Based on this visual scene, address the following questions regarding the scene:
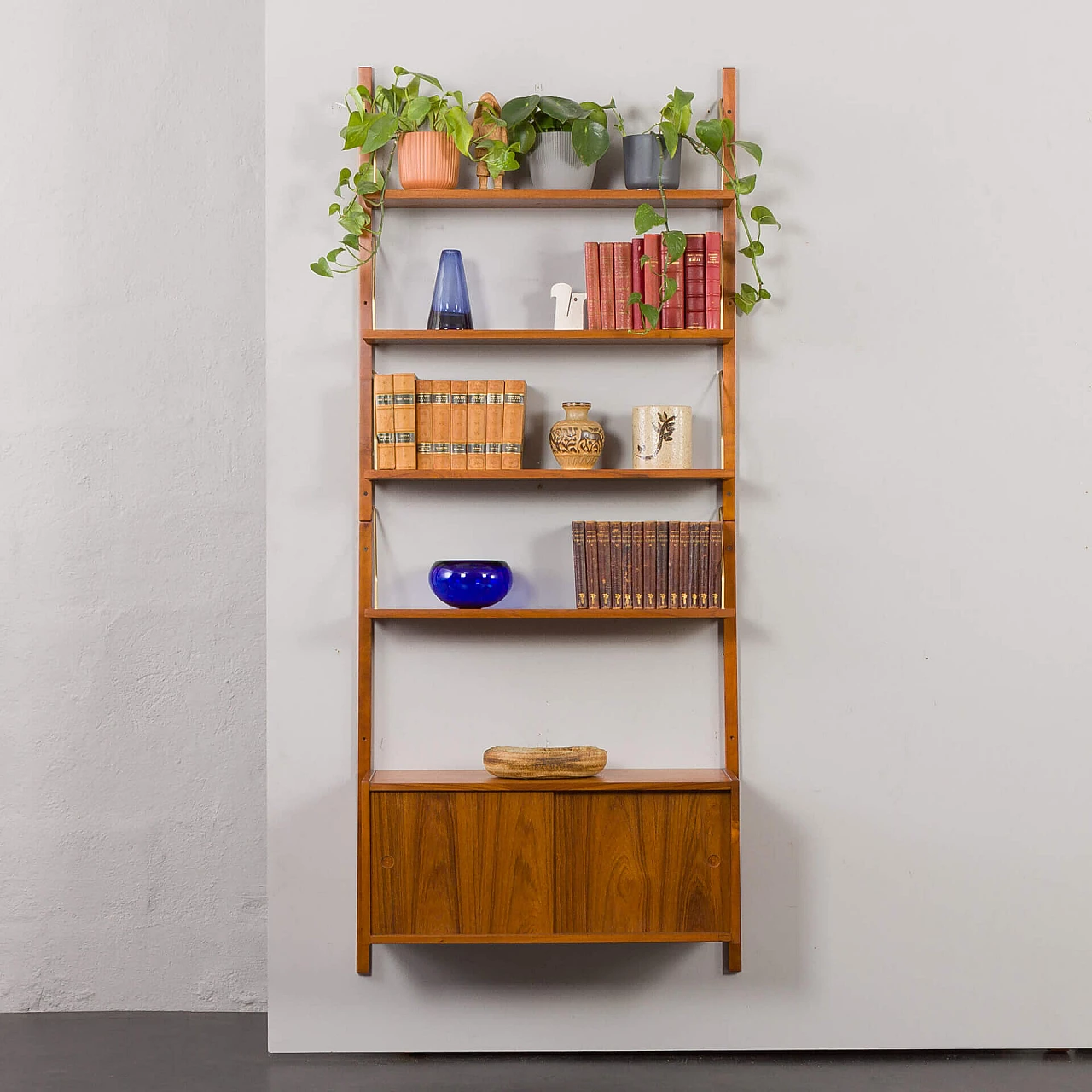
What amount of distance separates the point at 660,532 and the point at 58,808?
1.97 m

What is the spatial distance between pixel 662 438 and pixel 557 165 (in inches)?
29.0

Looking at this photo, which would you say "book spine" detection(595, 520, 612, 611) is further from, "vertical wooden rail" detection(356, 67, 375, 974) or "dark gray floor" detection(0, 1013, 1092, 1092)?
"dark gray floor" detection(0, 1013, 1092, 1092)

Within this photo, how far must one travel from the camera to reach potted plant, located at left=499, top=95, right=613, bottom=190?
8.26 ft

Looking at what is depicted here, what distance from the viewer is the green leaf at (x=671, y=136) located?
8.31ft

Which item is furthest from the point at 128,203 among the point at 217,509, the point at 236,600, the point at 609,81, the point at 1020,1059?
the point at 1020,1059

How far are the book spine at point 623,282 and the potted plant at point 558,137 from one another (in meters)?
0.20

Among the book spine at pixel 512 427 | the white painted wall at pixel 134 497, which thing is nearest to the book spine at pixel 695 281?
the book spine at pixel 512 427

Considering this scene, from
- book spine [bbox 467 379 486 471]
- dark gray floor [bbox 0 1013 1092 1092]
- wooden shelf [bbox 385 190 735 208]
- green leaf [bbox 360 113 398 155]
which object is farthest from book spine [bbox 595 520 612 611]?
dark gray floor [bbox 0 1013 1092 1092]

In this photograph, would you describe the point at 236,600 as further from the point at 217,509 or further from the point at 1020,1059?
the point at 1020,1059

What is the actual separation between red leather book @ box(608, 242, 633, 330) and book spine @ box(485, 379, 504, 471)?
34cm

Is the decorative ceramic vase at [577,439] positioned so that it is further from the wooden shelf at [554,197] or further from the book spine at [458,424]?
the wooden shelf at [554,197]

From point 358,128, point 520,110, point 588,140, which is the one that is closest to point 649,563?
point 588,140

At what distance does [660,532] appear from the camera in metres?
2.51

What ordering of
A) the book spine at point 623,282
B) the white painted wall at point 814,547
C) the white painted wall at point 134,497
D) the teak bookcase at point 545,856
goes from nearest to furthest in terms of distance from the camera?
the teak bookcase at point 545,856 < the book spine at point 623,282 < the white painted wall at point 814,547 < the white painted wall at point 134,497
